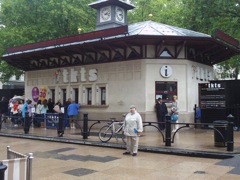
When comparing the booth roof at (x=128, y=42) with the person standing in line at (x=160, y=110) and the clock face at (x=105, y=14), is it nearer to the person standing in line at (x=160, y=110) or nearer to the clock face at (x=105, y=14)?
the clock face at (x=105, y=14)

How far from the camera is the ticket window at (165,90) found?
17906 millimetres

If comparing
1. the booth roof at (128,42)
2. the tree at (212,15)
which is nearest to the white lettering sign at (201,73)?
the booth roof at (128,42)

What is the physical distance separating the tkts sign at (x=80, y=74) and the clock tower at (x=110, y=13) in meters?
3.85

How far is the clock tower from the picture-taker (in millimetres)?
22156

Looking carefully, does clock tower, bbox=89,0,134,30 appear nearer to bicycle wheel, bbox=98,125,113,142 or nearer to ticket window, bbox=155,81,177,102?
ticket window, bbox=155,81,177,102

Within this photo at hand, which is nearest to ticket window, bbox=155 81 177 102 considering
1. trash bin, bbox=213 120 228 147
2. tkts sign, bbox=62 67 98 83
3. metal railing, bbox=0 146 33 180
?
tkts sign, bbox=62 67 98 83

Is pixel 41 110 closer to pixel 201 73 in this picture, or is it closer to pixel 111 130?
pixel 111 130

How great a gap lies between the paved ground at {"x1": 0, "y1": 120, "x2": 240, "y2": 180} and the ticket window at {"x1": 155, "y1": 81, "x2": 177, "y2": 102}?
496cm

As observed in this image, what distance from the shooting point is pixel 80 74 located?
20.9 m

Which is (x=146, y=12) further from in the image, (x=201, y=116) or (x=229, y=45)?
(x=201, y=116)

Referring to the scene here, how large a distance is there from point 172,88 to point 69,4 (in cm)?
1324

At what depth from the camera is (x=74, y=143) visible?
13.6m

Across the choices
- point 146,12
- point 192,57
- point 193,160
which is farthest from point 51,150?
point 146,12

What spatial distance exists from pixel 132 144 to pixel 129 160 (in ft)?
3.24
